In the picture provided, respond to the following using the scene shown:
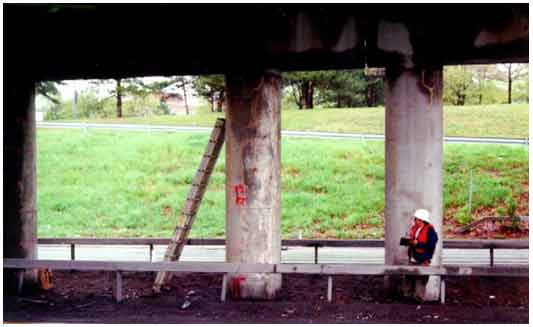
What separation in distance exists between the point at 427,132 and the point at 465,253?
6.57 m

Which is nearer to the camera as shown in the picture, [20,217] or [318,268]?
[318,268]

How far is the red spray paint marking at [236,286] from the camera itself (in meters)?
11.7

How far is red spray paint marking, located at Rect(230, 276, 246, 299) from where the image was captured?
11.7m

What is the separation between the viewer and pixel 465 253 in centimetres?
1692

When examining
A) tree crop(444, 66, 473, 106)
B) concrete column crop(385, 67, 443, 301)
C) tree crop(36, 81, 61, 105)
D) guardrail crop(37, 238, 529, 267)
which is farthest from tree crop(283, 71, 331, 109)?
concrete column crop(385, 67, 443, 301)

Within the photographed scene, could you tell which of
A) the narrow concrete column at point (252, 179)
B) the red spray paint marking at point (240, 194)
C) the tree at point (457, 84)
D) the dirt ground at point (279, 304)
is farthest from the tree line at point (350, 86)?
the red spray paint marking at point (240, 194)

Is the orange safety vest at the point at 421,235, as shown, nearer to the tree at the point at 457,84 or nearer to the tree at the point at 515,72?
the tree at the point at 457,84

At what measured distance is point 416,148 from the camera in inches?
446

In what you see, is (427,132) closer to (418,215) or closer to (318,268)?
(418,215)

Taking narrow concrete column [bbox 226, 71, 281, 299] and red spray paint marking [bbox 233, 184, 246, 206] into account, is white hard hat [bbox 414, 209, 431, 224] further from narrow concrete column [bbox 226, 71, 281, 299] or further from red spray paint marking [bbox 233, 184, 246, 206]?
red spray paint marking [bbox 233, 184, 246, 206]

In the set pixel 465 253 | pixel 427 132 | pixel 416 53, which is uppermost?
pixel 416 53

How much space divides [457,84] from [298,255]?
95.8 feet

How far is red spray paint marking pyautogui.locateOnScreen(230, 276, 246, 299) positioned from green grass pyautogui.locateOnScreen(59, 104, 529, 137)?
22.6 m

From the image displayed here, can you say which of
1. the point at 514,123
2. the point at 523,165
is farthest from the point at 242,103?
the point at 514,123
